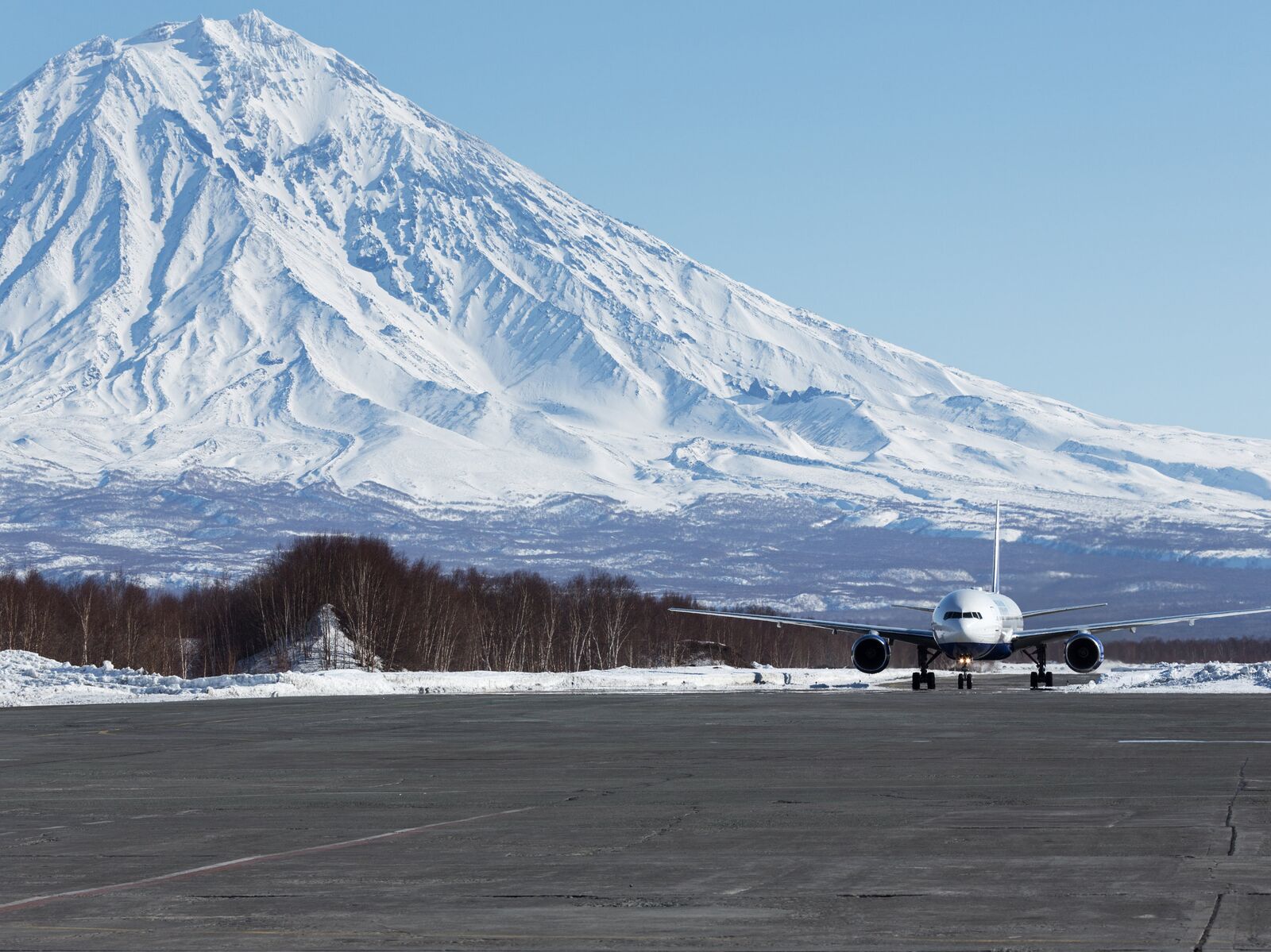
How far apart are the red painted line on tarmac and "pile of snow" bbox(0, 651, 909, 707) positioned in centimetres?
3502

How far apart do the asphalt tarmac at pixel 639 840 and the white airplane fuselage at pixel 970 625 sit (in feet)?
96.8

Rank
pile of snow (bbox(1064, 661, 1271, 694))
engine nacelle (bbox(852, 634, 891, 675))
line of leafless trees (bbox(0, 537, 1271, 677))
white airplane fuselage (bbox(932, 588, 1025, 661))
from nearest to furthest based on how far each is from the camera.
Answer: white airplane fuselage (bbox(932, 588, 1025, 661)) < pile of snow (bbox(1064, 661, 1271, 694)) < engine nacelle (bbox(852, 634, 891, 675)) < line of leafless trees (bbox(0, 537, 1271, 677))

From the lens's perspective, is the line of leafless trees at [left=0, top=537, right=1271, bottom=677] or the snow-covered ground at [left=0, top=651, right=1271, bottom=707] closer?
the snow-covered ground at [left=0, top=651, right=1271, bottom=707]

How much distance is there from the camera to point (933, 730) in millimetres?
35219

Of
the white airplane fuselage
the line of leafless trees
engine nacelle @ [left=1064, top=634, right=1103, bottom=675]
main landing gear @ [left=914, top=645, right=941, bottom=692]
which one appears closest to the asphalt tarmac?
the white airplane fuselage

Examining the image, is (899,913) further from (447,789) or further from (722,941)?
(447,789)

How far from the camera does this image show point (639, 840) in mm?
17172

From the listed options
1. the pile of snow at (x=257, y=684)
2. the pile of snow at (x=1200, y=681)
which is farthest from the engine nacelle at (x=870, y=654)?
the pile of snow at (x=1200, y=681)

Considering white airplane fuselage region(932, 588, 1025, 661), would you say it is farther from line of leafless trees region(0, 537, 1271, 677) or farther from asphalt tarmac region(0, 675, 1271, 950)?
line of leafless trees region(0, 537, 1271, 677)

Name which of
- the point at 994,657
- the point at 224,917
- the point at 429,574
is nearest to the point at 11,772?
the point at 224,917

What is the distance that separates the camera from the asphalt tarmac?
40.4 ft

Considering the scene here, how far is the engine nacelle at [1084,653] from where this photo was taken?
6481cm

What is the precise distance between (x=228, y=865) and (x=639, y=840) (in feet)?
12.1

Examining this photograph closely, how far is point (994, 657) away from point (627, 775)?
46937 mm
